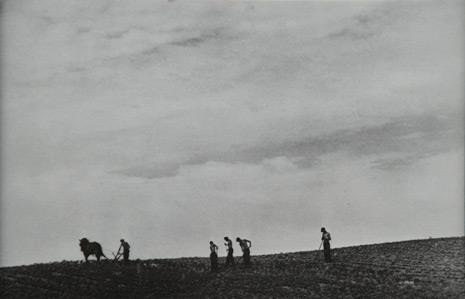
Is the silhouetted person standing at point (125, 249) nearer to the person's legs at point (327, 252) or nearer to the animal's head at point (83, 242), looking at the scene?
the animal's head at point (83, 242)

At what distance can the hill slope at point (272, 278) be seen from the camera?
2388 centimetres

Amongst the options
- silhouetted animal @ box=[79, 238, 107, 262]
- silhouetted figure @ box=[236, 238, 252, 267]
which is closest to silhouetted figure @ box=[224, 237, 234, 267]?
silhouetted figure @ box=[236, 238, 252, 267]

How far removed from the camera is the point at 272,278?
27984 millimetres

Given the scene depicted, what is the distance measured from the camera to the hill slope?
23.9m

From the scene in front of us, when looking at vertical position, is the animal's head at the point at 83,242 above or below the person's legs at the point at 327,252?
above

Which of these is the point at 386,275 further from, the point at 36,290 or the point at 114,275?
the point at 36,290

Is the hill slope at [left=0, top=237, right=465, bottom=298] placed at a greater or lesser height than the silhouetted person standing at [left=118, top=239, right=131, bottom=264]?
lesser

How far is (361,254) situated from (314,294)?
10.0 m

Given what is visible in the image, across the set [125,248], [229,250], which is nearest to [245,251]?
[229,250]

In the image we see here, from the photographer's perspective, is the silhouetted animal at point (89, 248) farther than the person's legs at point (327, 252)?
Yes

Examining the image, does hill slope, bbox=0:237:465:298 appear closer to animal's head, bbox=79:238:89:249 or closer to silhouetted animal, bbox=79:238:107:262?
silhouetted animal, bbox=79:238:107:262

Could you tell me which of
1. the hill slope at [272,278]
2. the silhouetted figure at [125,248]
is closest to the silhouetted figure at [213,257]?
the hill slope at [272,278]

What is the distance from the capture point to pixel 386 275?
86.3 feet

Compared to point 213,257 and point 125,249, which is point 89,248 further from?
point 213,257
